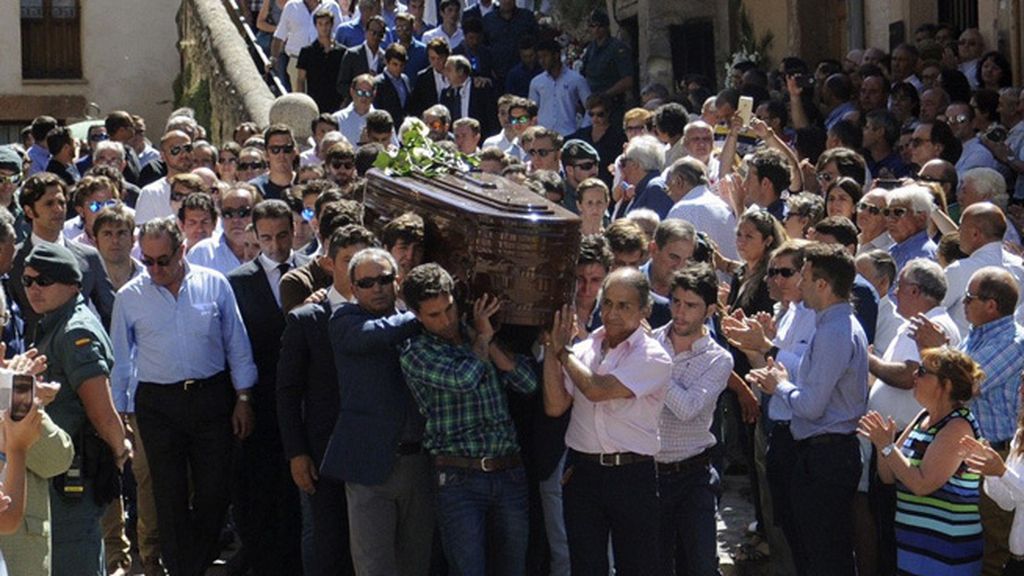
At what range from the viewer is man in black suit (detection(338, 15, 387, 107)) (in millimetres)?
19641

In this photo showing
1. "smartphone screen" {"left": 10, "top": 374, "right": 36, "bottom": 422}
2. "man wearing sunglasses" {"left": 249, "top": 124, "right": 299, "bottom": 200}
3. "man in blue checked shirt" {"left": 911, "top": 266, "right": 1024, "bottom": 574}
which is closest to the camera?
"smartphone screen" {"left": 10, "top": 374, "right": 36, "bottom": 422}

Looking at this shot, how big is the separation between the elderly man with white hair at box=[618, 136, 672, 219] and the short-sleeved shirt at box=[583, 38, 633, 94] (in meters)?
5.98

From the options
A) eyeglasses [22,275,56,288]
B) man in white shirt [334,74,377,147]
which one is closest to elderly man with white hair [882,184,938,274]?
eyeglasses [22,275,56,288]

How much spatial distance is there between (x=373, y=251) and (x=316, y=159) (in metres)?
6.58

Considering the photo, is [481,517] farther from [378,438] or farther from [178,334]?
[178,334]

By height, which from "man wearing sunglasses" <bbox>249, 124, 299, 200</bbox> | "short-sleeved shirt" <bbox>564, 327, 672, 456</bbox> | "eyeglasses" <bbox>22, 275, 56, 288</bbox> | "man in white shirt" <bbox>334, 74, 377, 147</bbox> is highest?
"man in white shirt" <bbox>334, 74, 377, 147</bbox>

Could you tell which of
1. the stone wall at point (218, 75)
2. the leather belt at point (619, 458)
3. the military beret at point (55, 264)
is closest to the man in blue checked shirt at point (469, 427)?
the leather belt at point (619, 458)

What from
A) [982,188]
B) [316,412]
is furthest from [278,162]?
[982,188]

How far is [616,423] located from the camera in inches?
369

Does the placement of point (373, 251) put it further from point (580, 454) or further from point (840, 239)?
point (840, 239)

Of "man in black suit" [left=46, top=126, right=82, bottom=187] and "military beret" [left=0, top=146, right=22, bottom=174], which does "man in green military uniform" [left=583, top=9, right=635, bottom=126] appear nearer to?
"man in black suit" [left=46, top=126, right=82, bottom=187]

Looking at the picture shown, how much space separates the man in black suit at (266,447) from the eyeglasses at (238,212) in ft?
3.25

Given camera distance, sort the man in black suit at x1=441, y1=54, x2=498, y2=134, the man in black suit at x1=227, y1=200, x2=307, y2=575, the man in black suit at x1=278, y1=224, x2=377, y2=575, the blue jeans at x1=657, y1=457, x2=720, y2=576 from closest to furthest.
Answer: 1. the blue jeans at x1=657, y1=457, x2=720, y2=576
2. the man in black suit at x1=278, y1=224, x2=377, y2=575
3. the man in black suit at x1=227, y1=200, x2=307, y2=575
4. the man in black suit at x1=441, y1=54, x2=498, y2=134

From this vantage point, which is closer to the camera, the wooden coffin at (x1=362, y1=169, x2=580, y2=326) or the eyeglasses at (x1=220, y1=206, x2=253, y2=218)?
Result: the wooden coffin at (x1=362, y1=169, x2=580, y2=326)
